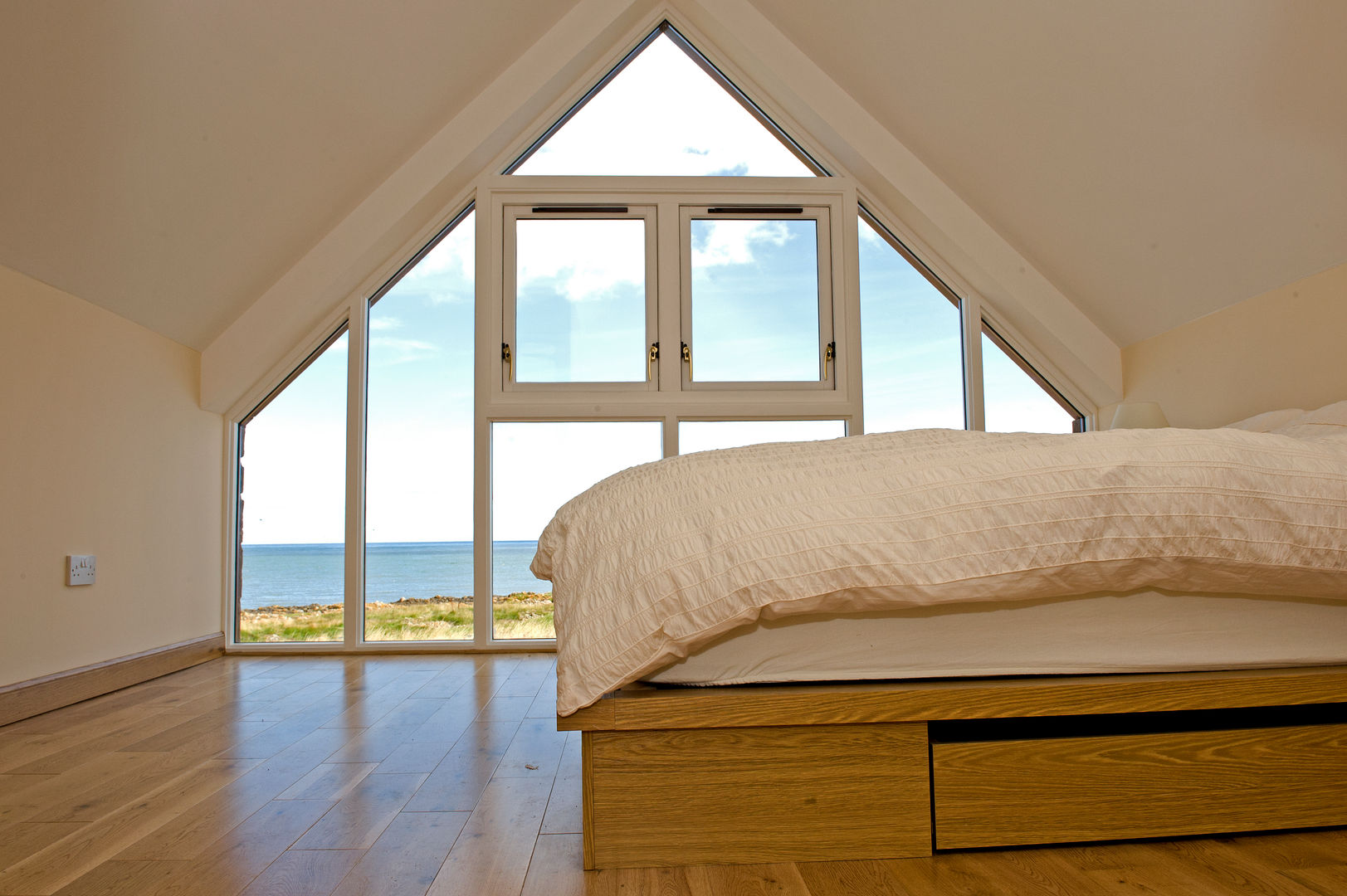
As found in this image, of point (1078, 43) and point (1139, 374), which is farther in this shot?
point (1139, 374)

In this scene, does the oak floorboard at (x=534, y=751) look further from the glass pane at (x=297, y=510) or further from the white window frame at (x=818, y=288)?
the white window frame at (x=818, y=288)

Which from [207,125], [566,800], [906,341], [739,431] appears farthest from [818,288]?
[566,800]

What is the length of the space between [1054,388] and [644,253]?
1.93m

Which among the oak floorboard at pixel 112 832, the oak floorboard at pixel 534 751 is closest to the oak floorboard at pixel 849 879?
the oak floorboard at pixel 534 751

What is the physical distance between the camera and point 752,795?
1.29 m

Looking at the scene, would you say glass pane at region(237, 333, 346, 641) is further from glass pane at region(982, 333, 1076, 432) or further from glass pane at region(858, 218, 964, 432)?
glass pane at region(982, 333, 1076, 432)

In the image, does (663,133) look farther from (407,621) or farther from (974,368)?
(407,621)

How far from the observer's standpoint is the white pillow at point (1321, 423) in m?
1.86

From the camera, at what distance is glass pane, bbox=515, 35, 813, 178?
375cm

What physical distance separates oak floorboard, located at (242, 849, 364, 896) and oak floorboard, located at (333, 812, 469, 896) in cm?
2

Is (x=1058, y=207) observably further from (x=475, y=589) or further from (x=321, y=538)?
(x=321, y=538)

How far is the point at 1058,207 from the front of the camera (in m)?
3.15

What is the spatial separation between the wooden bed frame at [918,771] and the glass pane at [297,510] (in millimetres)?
2601

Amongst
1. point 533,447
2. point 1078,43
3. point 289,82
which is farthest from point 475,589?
point 1078,43
